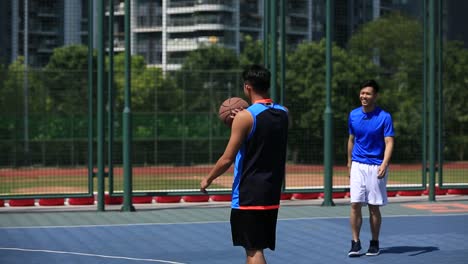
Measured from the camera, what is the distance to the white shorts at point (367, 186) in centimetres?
1080

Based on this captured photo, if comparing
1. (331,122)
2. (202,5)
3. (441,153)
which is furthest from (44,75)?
(202,5)

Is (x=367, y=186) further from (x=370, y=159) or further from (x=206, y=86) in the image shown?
(x=206, y=86)

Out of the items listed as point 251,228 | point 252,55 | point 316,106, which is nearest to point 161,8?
point 316,106

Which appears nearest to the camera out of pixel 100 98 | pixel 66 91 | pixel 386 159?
pixel 386 159

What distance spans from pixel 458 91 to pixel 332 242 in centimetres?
956

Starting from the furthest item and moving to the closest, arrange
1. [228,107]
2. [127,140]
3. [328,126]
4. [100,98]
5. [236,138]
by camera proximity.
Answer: [328,126] < [127,140] < [100,98] < [228,107] < [236,138]

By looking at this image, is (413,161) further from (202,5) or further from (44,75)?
(202,5)

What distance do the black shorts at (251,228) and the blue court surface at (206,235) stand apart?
3.25 m

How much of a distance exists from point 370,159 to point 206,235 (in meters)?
2.95

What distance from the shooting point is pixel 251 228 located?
7160 mm

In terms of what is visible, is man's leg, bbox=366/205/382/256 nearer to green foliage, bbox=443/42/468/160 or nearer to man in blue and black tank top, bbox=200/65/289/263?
man in blue and black tank top, bbox=200/65/289/263

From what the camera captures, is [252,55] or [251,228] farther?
[252,55]

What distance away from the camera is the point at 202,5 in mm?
93688

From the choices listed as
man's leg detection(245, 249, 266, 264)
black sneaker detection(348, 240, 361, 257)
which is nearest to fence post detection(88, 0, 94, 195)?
black sneaker detection(348, 240, 361, 257)
